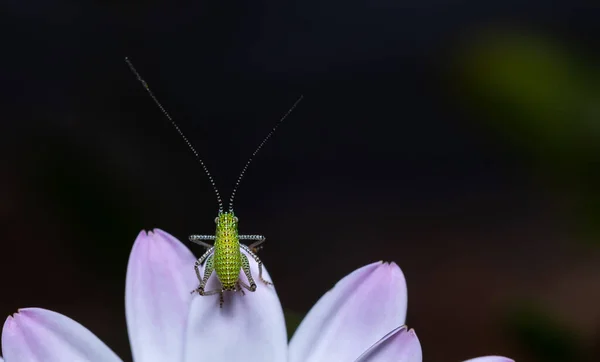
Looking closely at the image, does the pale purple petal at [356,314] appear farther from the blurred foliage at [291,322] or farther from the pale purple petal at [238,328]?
the blurred foliage at [291,322]

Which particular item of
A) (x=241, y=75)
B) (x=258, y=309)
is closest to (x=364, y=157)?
(x=241, y=75)

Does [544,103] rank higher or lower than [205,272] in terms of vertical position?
higher

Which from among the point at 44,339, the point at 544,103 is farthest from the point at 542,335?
the point at 44,339

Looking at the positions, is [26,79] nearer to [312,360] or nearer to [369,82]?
[369,82]

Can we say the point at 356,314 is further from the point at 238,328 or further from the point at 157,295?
the point at 157,295

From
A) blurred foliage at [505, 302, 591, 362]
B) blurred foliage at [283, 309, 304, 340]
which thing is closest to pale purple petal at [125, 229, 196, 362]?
blurred foliage at [283, 309, 304, 340]
